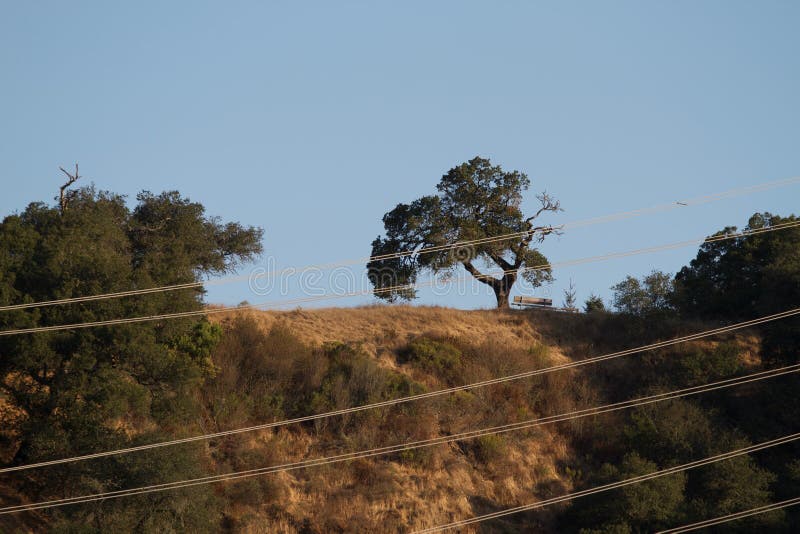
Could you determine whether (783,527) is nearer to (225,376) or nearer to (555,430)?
(555,430)

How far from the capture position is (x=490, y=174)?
55062mm

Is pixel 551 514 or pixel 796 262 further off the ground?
pixel 796 262

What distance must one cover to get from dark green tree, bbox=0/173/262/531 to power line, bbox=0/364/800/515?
293 millimetres

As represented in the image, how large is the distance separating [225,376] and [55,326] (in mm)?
8879

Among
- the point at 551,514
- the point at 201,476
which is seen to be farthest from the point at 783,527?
the point at 201,476

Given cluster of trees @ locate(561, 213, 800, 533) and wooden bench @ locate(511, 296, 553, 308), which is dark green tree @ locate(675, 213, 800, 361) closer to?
cluster of trees @ locate(561, 213, 800, 533)

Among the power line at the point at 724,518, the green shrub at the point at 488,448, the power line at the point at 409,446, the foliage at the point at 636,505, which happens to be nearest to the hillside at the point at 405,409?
the green shrub at the point at 488,448

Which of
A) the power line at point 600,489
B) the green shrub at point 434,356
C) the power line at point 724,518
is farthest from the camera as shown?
the green shrub at point 434,356

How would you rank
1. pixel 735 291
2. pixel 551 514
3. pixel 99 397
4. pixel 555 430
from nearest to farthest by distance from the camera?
pixel 99 397 < pixel 551 514 < pixel 555 430 < pixel 735 291

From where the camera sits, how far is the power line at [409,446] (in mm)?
29344

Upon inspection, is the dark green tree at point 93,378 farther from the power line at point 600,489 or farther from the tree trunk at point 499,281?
the tree trunk at point 499,281

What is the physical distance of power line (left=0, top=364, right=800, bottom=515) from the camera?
29344mm

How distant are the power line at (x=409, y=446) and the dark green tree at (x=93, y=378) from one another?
0.96 feet

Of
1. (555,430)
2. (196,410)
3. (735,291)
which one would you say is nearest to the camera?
(196,410)
